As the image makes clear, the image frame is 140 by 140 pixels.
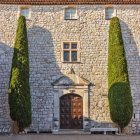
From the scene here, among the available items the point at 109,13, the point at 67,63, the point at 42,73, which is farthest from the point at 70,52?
the point at 109,13

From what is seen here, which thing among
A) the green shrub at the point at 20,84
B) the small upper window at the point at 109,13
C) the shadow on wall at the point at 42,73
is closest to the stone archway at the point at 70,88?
the shadow on wall at the point at 42,73

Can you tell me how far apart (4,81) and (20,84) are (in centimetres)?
156

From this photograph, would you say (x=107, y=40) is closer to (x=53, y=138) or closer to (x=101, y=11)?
(x=101, y=11)

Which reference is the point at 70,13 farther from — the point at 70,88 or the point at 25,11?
the point at 70,88

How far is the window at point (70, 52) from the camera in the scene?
68.4ft

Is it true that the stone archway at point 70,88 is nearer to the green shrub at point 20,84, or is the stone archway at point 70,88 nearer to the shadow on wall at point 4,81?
the green shrub at point 20,84

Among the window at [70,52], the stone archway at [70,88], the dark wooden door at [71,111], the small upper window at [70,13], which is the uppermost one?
the small upper window at [70,13]

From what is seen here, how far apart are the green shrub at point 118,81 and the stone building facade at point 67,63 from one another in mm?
598

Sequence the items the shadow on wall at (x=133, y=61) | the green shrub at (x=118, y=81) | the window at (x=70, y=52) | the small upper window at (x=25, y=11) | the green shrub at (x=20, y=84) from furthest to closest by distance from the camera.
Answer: the small upper window at (x=25, y=11) → the window at (x=70, y=52) → the shadow on wall at (x=133, y=61) → the green shrub at (x=118, y=81) → the green shrub at (x=20, y=84)

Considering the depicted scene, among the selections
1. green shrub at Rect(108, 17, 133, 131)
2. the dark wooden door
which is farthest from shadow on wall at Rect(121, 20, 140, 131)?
the dark wooden door

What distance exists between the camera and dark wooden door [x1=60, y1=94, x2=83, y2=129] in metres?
20.3

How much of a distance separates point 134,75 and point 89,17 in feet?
13.0

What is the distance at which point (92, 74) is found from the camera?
810 inches

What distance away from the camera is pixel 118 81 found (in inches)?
768
